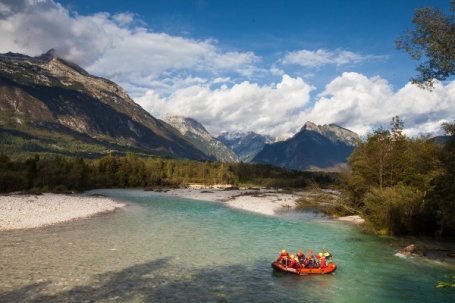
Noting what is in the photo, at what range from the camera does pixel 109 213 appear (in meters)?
54.4

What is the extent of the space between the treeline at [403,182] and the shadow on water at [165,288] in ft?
65.7

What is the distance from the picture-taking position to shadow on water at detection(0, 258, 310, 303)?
18.1 m

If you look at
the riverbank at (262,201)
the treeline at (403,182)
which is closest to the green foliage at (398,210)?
the treeline at (403,182)

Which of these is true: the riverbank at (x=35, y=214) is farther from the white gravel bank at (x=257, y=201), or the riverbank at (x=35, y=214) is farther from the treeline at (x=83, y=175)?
the treeline at (x=83, y=175)

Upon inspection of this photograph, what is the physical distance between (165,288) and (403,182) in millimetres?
40787

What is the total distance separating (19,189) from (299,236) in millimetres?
86539

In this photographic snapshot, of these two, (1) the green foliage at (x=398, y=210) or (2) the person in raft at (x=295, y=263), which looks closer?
(2) the person in raft at (x=295, y=263)

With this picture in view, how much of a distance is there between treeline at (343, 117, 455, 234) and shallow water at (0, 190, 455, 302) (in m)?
4.87

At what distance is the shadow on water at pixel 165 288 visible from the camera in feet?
59.5

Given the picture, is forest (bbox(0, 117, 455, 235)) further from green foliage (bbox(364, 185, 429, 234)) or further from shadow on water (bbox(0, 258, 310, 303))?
shadow on water (bbox(0, 258, 310, 303))

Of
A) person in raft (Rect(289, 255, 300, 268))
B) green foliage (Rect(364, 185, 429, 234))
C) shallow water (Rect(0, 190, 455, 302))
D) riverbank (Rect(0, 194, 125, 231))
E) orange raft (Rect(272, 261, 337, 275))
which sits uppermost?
green foliage (Rect(364, 185, 429, 234))

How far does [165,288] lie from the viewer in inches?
798

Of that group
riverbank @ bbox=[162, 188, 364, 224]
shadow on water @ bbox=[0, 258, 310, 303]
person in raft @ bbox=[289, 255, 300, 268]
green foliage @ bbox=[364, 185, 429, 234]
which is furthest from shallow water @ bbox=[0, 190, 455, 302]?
→ riverbank @ bbox=[162, 188, 364, 224]

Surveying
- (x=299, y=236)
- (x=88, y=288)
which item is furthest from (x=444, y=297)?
(x=88, y=288)
